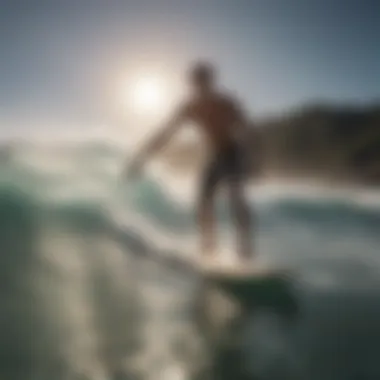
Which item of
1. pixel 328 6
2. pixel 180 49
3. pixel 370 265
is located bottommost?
pixel 370 265

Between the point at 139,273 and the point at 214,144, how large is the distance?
29cm

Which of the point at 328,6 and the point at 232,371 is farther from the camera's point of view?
the point at 328,6

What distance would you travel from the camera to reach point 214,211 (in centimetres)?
131

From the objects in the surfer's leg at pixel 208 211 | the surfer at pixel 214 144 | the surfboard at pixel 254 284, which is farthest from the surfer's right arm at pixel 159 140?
the surfboard at pixel 254 284

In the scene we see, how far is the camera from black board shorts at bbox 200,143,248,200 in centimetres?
130

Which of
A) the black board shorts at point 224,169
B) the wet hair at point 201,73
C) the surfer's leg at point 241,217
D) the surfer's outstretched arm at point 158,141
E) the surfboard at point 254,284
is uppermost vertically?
the wet hair at point 201,73

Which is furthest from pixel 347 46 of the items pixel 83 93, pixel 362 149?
pixel 83 93

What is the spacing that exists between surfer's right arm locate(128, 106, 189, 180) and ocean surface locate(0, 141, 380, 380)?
34 millimetres

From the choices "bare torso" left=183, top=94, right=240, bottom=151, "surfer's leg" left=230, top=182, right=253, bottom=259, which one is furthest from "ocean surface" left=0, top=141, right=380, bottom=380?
"bare torso" left=183, top=94, right=240, bottom=151

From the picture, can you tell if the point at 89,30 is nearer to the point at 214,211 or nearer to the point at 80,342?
the point at 214,211

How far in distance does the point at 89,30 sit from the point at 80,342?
623 mm

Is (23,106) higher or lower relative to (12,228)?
higher

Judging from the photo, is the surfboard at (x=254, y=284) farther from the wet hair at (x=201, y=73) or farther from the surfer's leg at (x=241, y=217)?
the wet hair at (x=201, y=73)

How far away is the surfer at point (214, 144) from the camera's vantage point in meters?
1.30
